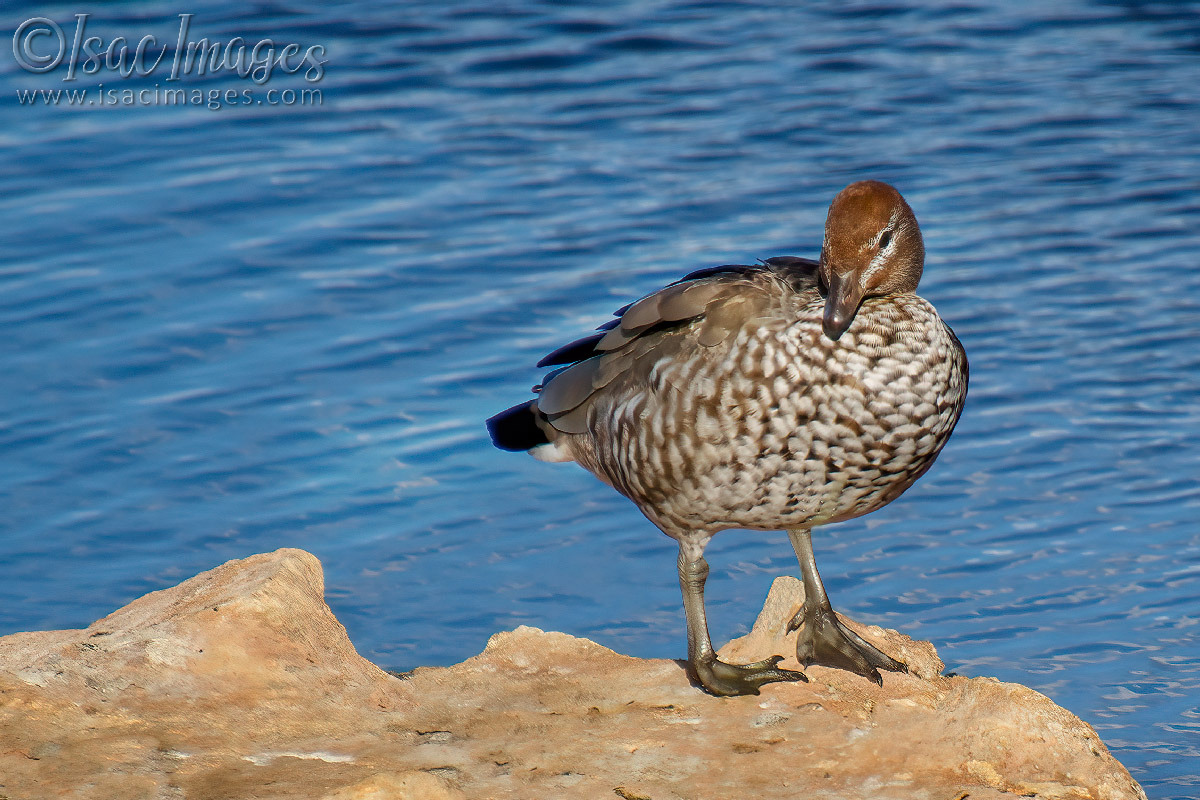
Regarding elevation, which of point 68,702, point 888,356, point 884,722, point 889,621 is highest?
point 888,356

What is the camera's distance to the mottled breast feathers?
457 centimetres

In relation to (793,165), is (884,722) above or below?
below

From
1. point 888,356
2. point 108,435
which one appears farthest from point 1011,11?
point 888,356

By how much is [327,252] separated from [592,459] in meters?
5.06

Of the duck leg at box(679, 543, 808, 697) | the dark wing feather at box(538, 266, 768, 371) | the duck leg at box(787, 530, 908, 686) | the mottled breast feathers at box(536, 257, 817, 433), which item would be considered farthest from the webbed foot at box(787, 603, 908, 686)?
the dark wing feather at box(538, 266, 768, 371)

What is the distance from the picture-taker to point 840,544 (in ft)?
22.4

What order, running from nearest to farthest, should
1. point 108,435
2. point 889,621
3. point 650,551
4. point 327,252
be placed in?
point 889,621 → point 650,551 → point 108,435 → point 327,252

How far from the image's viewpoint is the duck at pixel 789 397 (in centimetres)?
429

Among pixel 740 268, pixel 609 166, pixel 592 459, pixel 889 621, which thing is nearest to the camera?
pixel 740 268

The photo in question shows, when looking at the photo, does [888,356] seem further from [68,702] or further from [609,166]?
[609,166]

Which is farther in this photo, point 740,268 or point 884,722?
point 740,268

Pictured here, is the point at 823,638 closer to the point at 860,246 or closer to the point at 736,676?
the point at 736,676

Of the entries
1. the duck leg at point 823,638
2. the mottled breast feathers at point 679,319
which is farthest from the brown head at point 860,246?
the duck leg at point 823,638

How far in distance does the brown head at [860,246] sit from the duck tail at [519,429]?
1660 mm
